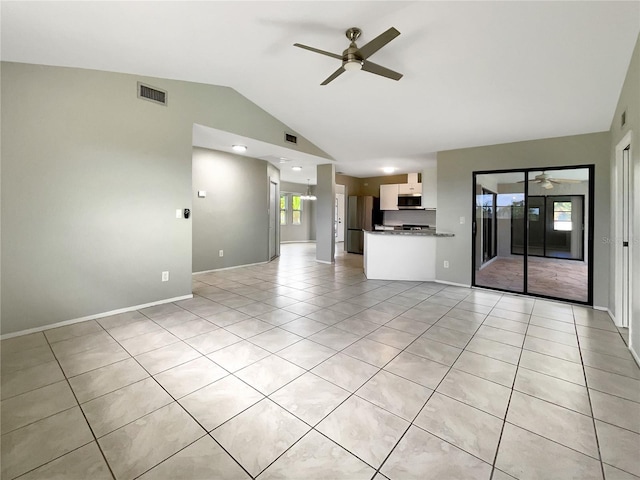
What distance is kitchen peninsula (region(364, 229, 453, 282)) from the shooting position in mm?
5449

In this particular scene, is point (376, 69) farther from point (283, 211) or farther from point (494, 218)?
point (283, 211)

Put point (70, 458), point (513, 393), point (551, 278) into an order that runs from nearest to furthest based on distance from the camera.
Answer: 1. point (70, 458)
2. point (513, 393)
3. point (551, 278)

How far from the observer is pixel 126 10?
2445mm

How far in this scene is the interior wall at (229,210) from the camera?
586 cm

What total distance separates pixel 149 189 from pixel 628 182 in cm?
554

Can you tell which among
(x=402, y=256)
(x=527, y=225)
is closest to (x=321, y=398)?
(x=402, y=256)

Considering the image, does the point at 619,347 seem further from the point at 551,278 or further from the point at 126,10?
the point at 126,10

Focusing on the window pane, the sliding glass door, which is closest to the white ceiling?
the sliding glass door

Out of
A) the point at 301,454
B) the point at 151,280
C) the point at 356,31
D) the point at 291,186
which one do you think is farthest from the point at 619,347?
the point at 291,186

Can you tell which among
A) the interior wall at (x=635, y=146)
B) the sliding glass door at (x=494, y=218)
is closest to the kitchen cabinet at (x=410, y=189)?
the sliding glass door at (x=494, y=218)

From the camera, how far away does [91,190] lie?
10.7ft

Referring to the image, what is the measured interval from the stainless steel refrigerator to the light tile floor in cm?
575

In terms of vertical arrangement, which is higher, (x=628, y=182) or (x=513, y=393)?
(x=628, y=182)

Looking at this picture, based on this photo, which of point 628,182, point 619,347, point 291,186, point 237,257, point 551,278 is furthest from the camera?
point 291,186
